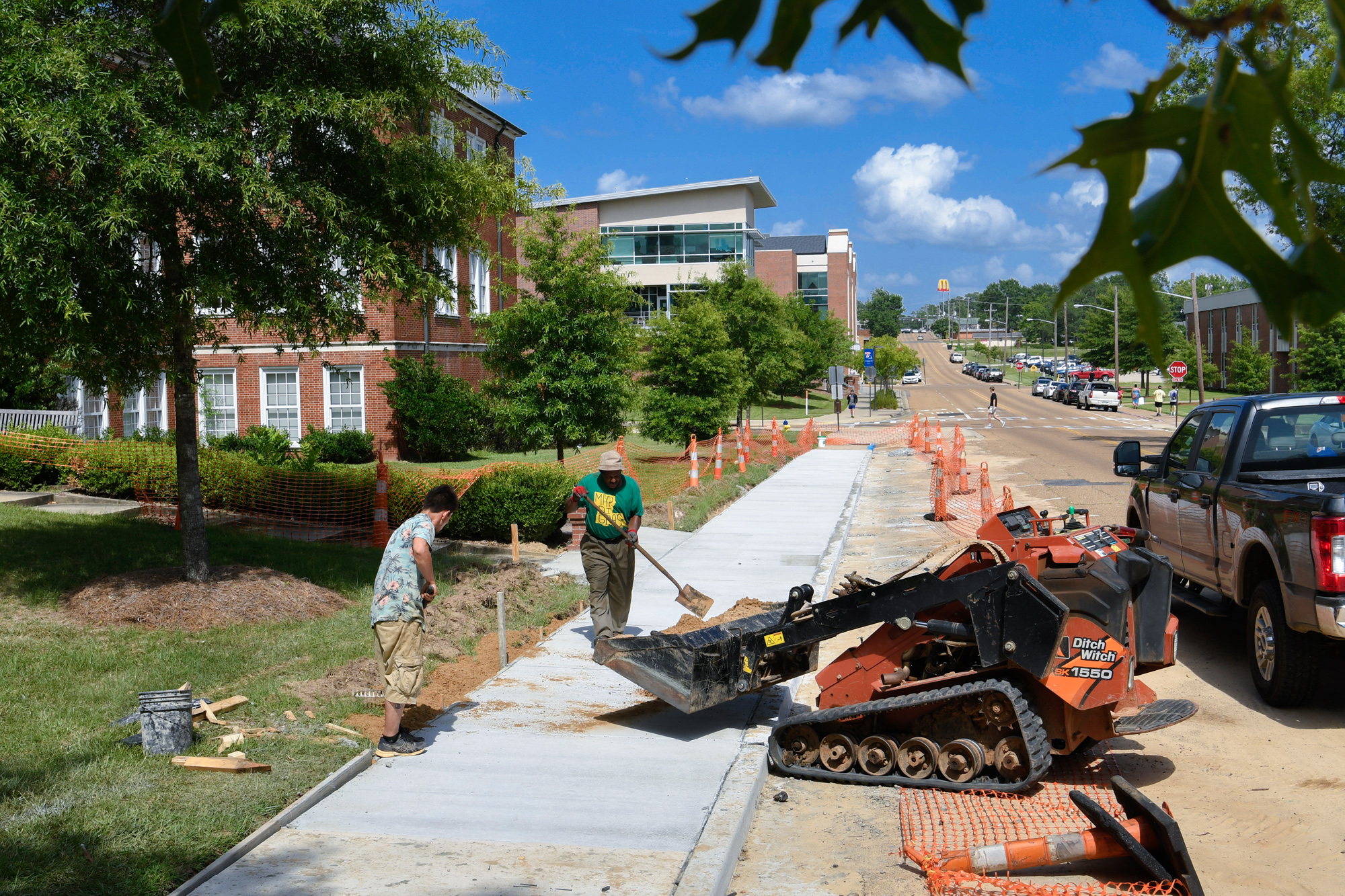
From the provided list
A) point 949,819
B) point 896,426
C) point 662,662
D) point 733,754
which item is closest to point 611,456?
point 662,662

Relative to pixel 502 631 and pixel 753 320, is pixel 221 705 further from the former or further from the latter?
pixel 753 320

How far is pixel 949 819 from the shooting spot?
575cm

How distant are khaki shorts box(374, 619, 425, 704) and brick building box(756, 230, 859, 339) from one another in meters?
83.2

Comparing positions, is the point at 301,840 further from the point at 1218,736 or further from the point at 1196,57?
the point at 1196,57

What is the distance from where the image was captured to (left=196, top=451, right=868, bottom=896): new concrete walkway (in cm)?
477

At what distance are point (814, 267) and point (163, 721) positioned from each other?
95.9 metres

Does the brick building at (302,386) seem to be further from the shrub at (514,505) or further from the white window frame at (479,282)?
the shrub at (514,505)

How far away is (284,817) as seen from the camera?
532 cm

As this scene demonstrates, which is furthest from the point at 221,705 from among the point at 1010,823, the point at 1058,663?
the point at 1058,663

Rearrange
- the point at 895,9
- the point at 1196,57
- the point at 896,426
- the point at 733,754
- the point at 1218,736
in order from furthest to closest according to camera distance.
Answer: the point at 896,426 < the point at 1196,57 < the point at 1218,736 < the point at 733,754 < the point at 895,9

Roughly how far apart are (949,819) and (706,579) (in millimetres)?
6564

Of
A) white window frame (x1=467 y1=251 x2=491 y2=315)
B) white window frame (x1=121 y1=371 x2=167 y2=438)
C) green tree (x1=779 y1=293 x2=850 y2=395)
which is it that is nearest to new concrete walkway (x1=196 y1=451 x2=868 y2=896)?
white window frame (x1=121 y1=371 x2=167 y2=438)

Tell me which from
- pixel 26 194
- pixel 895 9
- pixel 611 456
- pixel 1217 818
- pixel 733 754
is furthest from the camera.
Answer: pixel 611 456

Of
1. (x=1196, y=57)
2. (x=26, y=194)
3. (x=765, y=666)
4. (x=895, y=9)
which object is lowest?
(x=765, y=666)
